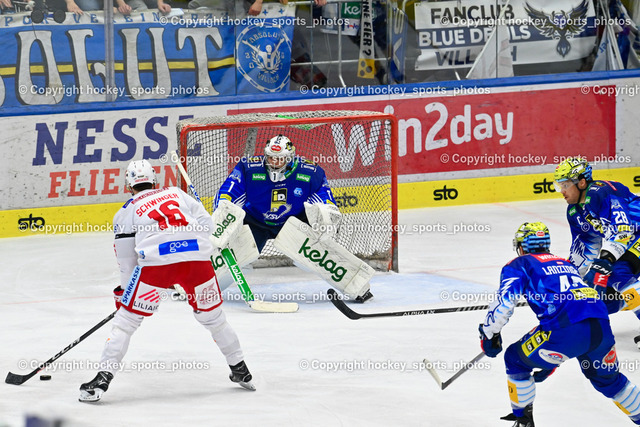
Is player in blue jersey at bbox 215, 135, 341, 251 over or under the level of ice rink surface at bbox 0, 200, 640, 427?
over

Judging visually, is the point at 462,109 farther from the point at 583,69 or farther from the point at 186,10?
the point at 186,10

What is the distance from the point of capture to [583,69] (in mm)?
11344

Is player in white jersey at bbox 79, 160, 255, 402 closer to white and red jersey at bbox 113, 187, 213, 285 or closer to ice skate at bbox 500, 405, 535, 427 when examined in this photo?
white and red jersey at bbox 113, 187, 213, 285

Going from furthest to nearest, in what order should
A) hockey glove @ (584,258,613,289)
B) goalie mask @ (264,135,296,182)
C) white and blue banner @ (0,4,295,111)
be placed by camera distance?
white and blue banner @ (0,4,295,111) → goalie mask @ (264,135,296,182) → hockey glove @ (584,258,613,289)

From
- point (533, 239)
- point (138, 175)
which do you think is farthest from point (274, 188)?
point (533, 239)

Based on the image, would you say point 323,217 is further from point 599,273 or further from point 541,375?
point 541,375

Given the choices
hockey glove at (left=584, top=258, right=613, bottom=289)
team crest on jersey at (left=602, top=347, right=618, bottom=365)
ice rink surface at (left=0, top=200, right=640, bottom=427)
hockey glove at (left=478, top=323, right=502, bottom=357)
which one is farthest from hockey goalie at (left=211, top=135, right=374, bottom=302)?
team crest on jersey at (left=602, top=347, right=618, bottom=365)

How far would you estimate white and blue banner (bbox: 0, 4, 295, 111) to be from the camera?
9.63m

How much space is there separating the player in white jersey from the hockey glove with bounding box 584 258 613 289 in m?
2.00

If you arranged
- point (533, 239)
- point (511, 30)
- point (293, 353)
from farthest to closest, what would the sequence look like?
point (511, 30), point (293, 353), point (533, 239)

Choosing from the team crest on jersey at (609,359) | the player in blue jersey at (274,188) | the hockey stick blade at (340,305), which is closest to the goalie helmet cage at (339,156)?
the player in blue jersey at (274,188)

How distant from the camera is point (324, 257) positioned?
288 inches

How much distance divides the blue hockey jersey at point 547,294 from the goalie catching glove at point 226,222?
305 centimetres

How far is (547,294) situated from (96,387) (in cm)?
220
